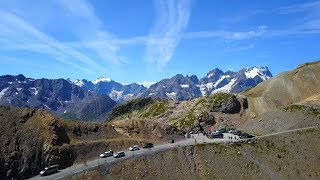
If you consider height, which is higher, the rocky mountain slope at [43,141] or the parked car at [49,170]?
the rocky mountain slope at [43,141]

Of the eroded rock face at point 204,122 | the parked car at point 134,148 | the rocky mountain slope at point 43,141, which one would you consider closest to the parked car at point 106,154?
the rocky mountain slope at point 43,141

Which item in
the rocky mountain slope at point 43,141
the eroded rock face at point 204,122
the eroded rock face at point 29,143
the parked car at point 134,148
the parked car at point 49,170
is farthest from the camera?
the eroded rock face at point 204,122

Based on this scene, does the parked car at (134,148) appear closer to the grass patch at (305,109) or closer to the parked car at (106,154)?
the parked car at (106,154)

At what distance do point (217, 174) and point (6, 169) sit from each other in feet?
184

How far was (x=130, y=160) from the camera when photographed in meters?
111

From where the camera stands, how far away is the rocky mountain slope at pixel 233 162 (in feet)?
360

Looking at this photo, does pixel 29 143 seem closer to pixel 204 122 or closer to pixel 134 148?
pixel 134 148

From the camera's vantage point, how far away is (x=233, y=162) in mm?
118125

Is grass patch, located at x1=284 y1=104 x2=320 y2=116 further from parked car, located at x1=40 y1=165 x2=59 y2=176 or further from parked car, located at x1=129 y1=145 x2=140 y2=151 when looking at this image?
parked car, located at x1=40 y1=165 x2=59 y2=176

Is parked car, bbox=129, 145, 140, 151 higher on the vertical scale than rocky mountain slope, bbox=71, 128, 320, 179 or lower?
higher

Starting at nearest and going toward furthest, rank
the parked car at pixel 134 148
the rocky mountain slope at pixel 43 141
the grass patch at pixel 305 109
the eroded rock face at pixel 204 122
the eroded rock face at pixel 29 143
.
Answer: the eroded rock face at pixel 29 143
the rocky mountain slope at pixel 43 141
the parked car at pixel 134 148
the grass patch at pixel 305 109
the eroded rock face at pixel 204 122

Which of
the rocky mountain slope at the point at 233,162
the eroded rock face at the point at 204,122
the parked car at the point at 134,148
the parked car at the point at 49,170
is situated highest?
the eroded rock face at the point at 204,122

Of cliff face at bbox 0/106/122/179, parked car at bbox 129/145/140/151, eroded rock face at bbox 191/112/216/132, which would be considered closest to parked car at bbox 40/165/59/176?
cliff face at bbox 0/106/122/179

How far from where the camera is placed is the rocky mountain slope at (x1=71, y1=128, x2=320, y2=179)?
110m
